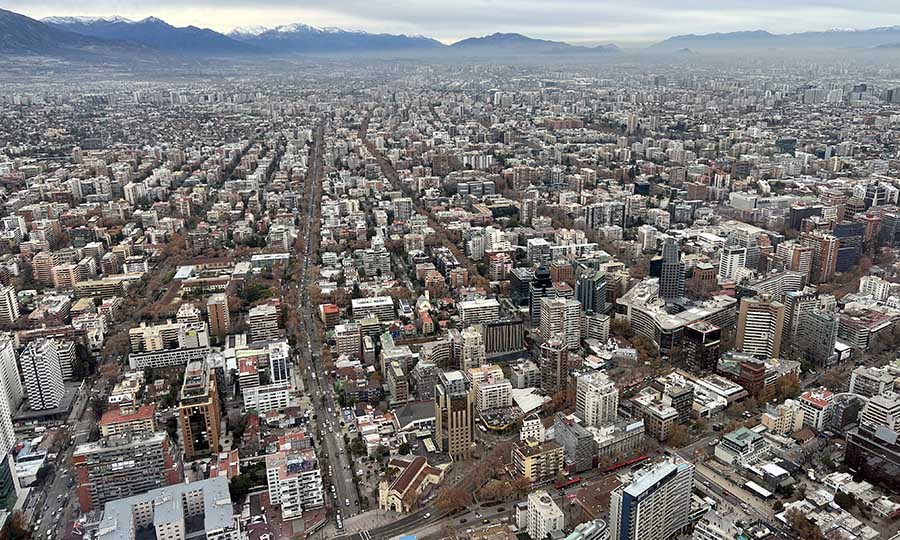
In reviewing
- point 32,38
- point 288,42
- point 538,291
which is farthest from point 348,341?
point 288,42

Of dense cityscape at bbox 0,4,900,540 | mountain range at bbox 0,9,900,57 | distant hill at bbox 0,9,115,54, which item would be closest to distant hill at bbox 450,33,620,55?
mountain range at bbox 0,9,900,57

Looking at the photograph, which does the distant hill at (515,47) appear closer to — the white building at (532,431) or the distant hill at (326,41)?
the distant hill at (326,41)

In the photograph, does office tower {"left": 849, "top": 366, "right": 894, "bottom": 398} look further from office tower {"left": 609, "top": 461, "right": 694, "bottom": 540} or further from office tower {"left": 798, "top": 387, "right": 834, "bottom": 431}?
office tower {"left": 609, "top": 461, "right": 694, "bottom": 540}

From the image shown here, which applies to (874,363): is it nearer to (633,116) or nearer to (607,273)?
(607,273)

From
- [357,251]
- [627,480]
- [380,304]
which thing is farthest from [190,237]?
[627,480]

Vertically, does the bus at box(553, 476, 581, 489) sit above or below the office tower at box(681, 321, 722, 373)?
below
